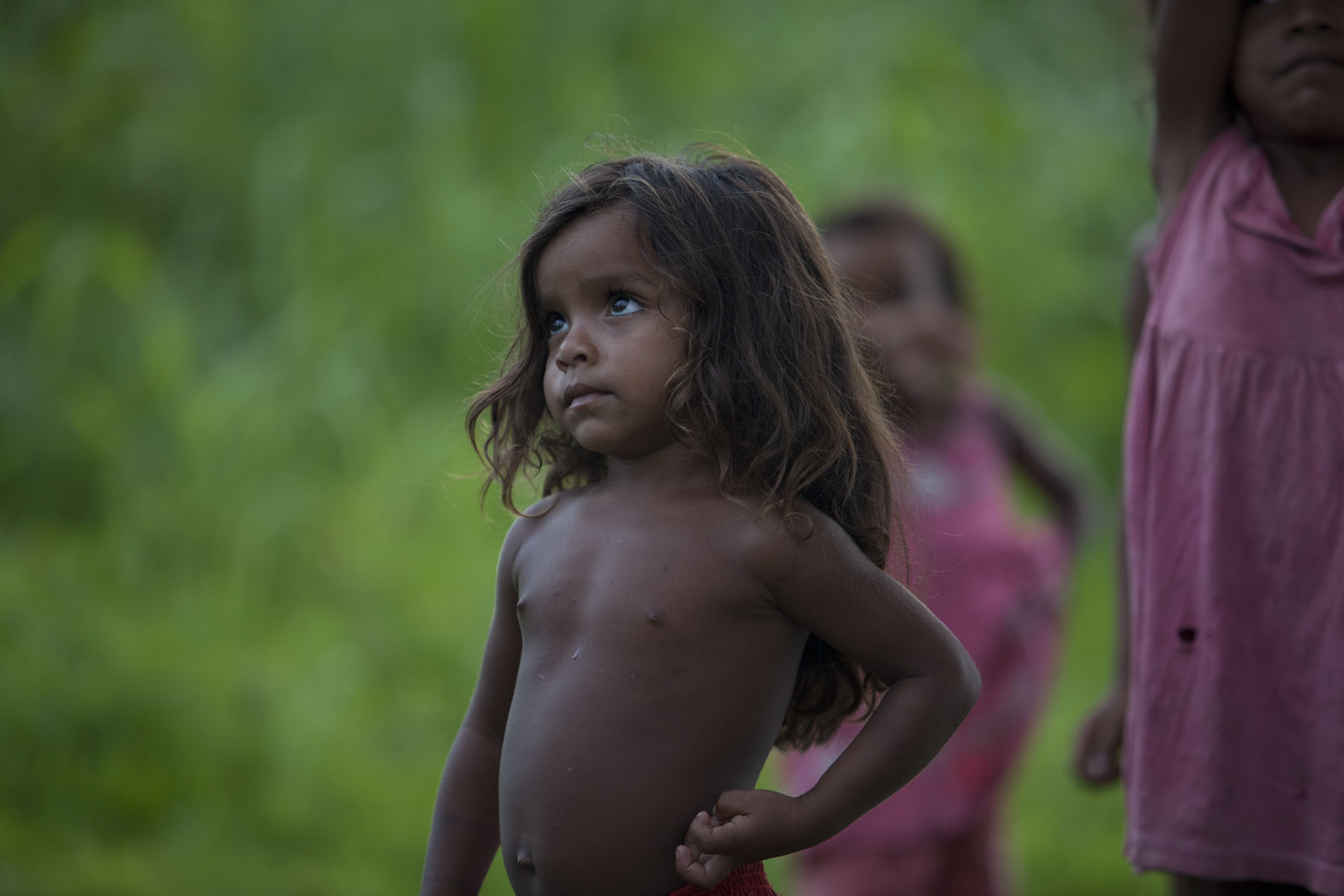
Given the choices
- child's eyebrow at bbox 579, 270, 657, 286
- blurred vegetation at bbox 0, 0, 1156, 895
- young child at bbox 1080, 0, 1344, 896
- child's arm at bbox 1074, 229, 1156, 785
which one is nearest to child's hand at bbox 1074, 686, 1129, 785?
child's arm at bbox 1074, 229, 1156, 785

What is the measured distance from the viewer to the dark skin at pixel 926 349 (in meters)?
3.53

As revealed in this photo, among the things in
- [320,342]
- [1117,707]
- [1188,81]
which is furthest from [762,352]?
[320,342]

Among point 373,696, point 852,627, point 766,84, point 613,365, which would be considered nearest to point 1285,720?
point 852,627

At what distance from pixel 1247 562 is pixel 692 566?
776mm

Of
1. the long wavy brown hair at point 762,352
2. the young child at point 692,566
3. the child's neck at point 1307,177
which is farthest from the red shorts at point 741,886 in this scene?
the child's neck at point 1307,177

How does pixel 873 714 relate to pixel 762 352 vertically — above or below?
below

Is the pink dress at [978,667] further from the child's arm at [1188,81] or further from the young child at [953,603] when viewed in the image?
the child's arm at [1188,81]

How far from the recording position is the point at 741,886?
1.60m

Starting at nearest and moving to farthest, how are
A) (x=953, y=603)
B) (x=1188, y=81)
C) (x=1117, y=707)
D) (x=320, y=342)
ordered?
(x=1188, y=81) → (x=1117, y=707) → (x=953, y=603) → (x=320, y=342)

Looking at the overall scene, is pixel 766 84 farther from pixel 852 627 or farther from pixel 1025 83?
pixel 852 627

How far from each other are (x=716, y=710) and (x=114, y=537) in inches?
135

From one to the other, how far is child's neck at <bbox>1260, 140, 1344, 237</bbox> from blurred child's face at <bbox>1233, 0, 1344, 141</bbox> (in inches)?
1.2

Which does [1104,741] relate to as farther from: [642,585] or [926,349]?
[926,349]

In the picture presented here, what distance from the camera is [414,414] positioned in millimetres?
5008
